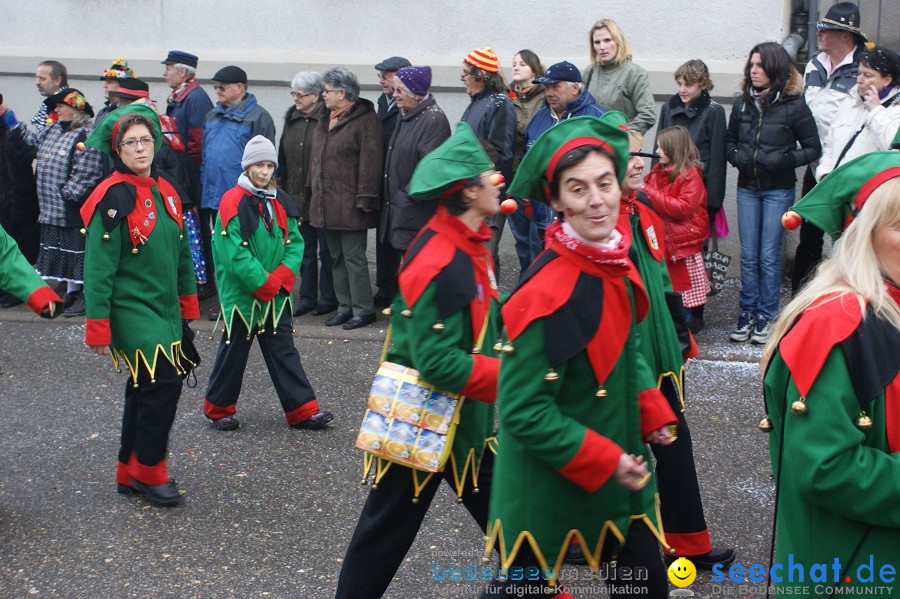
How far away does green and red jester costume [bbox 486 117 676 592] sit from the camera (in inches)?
119

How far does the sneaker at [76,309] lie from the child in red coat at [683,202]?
499cm

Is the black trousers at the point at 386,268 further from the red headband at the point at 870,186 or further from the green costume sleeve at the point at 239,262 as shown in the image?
the red headband at the point at 870,186

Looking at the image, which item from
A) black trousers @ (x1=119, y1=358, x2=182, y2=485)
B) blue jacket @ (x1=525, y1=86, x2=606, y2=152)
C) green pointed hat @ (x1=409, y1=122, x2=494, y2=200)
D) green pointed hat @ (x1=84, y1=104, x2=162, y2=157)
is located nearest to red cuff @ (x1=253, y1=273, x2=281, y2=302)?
black trousers @ (x1=119, y1=358, x2=182, y2=485)

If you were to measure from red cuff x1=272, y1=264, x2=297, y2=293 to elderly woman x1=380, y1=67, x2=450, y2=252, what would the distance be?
2053mm

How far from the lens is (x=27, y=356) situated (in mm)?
8281

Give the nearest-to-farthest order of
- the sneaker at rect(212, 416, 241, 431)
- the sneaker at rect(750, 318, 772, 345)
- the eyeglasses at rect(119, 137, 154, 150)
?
the eyeglasses at rect(119, 137, 154, 150)
the sneaker at rect(212, 416, 241, 431)
the sneaker at rect(750, 318, 772, 345)

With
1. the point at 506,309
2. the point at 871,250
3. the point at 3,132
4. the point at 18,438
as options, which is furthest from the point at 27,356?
the point at 871,250

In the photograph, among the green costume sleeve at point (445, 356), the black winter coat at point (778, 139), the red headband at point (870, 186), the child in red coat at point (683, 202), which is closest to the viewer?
the red headband at point (870, 186)

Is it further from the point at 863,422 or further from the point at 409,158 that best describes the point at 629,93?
the point at 863,422

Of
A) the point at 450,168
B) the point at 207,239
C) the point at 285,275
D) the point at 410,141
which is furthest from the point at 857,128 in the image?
the point at 207,239

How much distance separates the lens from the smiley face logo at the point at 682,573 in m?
4.48

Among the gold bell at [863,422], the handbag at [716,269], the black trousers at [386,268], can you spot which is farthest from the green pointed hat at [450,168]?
the black trousers at [386,268]

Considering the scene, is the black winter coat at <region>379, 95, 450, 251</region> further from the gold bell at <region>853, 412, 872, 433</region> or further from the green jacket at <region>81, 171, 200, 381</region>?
the gold bell at <region>853, 412, 872, 433</region>

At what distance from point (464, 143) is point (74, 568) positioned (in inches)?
103
